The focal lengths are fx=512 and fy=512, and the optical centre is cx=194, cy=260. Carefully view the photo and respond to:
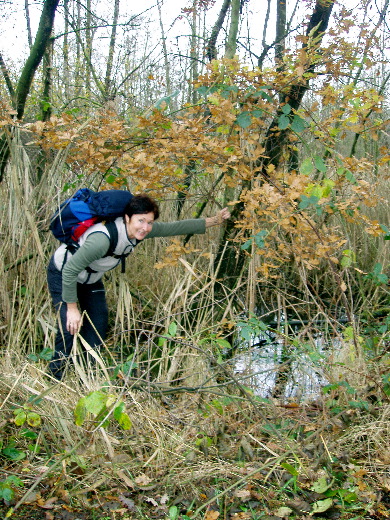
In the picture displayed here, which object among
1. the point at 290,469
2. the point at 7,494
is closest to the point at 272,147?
the point at 290,469

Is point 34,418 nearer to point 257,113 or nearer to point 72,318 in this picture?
point 72,318

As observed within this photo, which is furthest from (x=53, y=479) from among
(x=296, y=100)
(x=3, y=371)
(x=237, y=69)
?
(x=296, y=100)

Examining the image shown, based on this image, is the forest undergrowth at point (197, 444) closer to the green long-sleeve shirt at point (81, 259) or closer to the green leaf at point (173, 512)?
the green leaf at point (173, 512)

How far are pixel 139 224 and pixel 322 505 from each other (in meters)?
1.70

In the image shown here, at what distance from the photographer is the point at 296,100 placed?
3314 millimetres

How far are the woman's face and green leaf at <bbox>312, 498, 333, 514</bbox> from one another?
1660 mm

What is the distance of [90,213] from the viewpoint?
2.93 m

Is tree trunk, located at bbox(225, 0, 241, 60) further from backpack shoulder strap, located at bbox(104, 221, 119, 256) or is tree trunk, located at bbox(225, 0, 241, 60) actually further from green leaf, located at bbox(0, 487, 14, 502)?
green leaf, located at bbox(0, 487, 14, 502)

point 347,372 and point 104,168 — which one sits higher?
point 104,168

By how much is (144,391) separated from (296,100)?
2.08 meters

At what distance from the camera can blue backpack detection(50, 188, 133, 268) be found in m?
2.91

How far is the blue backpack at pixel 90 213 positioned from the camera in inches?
115

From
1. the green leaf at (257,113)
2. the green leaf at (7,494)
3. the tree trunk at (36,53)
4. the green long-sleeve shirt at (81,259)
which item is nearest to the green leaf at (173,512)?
the green leaf at (7,494)

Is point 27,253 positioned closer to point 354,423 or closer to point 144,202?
point 144,202
